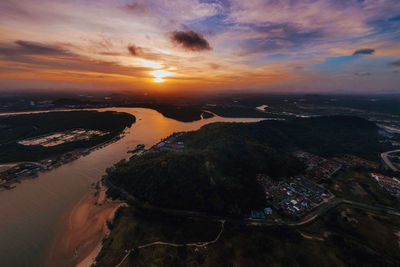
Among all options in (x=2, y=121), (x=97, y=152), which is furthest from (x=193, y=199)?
(x=2, y=121)

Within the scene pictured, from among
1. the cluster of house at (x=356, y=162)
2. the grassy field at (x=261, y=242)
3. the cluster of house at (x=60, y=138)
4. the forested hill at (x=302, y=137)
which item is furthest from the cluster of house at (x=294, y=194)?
the cluster of house at (x=60, y=138)

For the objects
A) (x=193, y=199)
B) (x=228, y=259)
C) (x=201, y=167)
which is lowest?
(x=228, y=259)

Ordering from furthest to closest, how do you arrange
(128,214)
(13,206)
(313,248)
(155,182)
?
1. (155,182)
2. (13,206)
3. (128,214)
4. (313,248)

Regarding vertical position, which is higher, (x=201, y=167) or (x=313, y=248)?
(x=201, y=167)

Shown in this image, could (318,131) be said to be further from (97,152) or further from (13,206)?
(13,206)

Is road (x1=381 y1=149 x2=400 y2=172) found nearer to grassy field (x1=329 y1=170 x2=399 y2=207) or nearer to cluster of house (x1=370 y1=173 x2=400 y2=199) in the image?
cluster of house (x1=370 y1=173 x2=400 y2=199)

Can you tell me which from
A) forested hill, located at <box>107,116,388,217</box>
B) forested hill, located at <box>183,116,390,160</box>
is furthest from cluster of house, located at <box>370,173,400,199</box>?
forested hill, located at <box>107,116,388,217</box>

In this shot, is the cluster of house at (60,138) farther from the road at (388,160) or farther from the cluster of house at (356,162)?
the road at (388,160)
